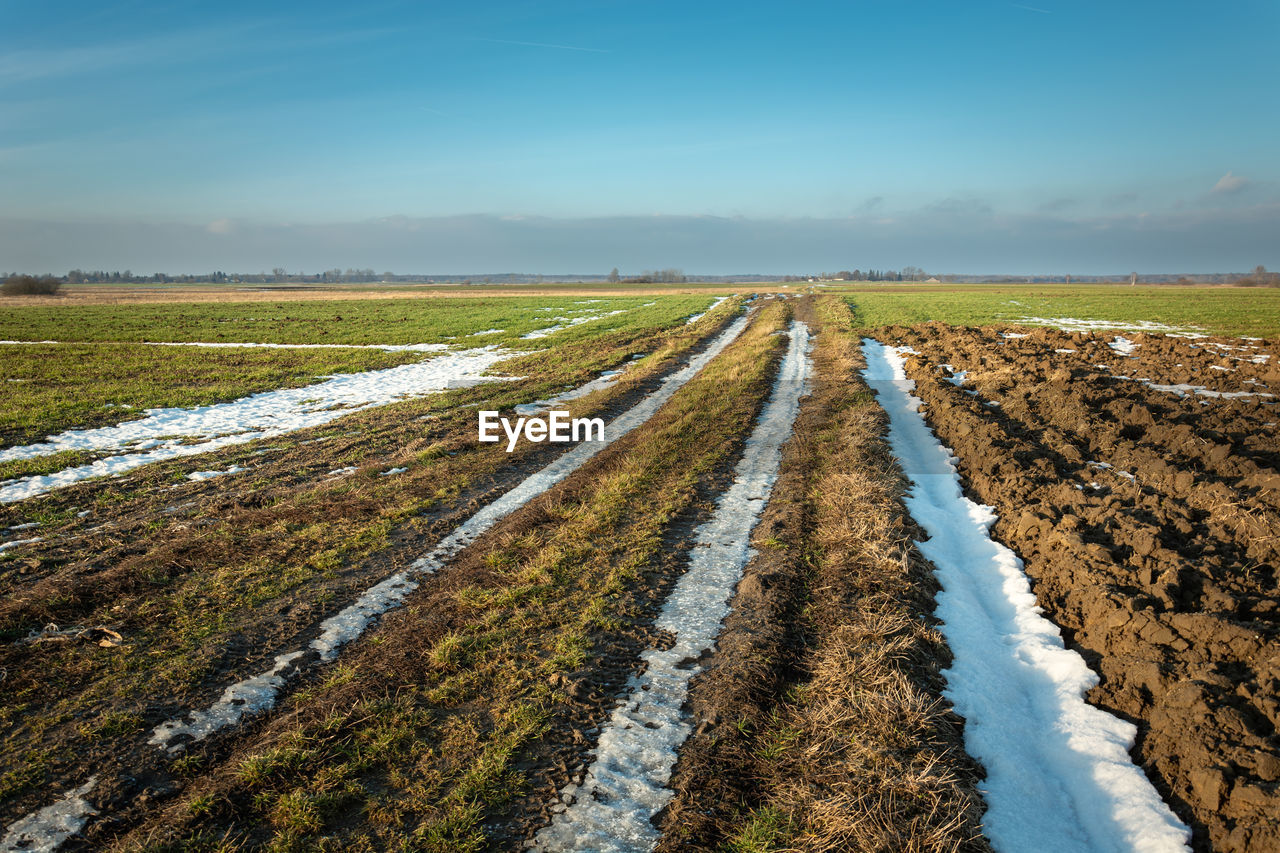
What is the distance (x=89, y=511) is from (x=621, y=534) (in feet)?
27.6

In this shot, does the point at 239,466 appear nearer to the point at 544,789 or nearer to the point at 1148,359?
the point at 544,789

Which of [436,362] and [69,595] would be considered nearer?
[69,595]

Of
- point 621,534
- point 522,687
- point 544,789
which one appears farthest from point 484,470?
point 544,789

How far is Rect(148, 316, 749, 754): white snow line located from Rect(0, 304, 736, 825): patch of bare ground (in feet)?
0.52

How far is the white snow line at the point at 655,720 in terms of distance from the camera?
3.89 m

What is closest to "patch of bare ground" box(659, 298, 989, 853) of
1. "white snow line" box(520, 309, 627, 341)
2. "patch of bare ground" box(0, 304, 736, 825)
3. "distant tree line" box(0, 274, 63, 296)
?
"patch of bare ground" box(0, 304, 736, 825)

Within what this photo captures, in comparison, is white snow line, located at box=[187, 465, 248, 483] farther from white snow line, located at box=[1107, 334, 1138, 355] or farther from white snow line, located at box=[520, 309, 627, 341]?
white snow line, located at box=[1107, 334, 1138, 355]

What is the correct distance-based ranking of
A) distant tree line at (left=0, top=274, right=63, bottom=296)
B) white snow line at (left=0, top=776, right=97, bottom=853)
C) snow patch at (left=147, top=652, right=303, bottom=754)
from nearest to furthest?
white snow line at (left=0, top=776, right=97, bottom=853), snow patch at (left=147, top=652, right=303, bottom=754), distant tree line at (left=0, top=274, right=63, bottom=296)

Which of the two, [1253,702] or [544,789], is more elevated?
[1253,702]

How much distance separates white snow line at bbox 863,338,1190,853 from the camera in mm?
4020

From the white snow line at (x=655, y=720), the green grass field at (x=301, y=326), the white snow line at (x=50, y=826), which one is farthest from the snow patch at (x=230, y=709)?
the green grass field at (x=301, y=326)

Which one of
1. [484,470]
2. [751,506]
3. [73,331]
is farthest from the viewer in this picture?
[73,331]

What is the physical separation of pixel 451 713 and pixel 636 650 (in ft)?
5.73

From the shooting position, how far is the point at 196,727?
4.74m
